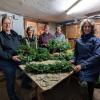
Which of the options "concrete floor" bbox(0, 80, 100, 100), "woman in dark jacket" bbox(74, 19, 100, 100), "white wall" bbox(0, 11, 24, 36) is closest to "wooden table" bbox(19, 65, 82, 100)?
"woman in dark jacket" bbox(74, 19, 100, 100)

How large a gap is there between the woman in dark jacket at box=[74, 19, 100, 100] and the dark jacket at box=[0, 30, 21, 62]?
117cm

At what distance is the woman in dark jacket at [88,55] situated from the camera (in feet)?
8.36

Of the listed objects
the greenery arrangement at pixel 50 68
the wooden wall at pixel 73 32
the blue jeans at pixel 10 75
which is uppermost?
the wooden wall at pixel 73 32

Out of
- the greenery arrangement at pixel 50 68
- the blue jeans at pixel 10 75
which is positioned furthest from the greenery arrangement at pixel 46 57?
the blue jeans at pixel 10 75

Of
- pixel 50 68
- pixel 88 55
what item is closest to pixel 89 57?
pixel 88 55

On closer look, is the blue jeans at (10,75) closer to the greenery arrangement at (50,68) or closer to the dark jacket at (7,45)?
the dark jacket at (7,45)

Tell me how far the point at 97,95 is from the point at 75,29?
2935mm

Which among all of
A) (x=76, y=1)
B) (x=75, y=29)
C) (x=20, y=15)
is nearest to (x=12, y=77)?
(x=76, y=1)

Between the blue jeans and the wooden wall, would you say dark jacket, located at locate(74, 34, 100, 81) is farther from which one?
the wooden wall

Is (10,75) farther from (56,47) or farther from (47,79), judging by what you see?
(56,47)

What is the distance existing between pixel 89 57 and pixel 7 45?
1.38m

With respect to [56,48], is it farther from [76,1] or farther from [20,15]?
[20,15]

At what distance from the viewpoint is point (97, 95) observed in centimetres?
363

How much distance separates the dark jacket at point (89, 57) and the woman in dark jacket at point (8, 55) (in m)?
1.09
